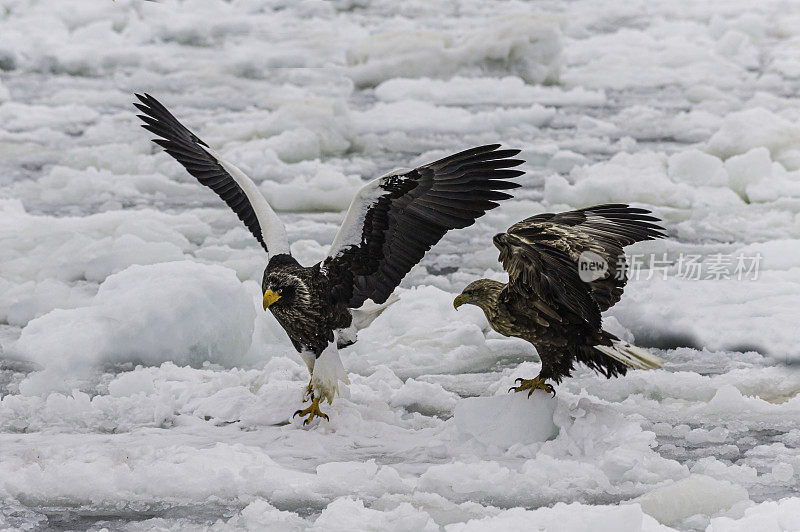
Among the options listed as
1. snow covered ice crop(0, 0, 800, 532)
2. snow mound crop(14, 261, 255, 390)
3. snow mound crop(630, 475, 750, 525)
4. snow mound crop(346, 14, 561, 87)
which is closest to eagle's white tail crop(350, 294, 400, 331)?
snow covered ice crop(0, 0, 800, 532)

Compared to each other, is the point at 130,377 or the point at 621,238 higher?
the point at 621,238

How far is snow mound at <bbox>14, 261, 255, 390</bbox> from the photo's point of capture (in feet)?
15.8

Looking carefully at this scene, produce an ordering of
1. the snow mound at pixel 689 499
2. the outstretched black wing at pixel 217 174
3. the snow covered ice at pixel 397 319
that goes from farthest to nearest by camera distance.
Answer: the outstretched black wing at pixel 217 174
the snow covered ice at pixel 397 319
the snow mound at pixel 689 499

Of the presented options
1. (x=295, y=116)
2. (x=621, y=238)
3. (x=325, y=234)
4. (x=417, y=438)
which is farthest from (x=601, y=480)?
(x=295, y=116)

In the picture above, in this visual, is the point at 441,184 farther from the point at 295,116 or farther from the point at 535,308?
the point at 295,116

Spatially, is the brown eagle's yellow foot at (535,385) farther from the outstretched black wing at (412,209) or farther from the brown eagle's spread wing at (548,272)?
the outstretched black wing at (412,209)

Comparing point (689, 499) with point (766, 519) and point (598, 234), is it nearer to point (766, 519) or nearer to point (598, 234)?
point (766, 519)

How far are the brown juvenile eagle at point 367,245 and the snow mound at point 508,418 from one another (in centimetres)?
59

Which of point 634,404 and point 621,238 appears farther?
point 634,404

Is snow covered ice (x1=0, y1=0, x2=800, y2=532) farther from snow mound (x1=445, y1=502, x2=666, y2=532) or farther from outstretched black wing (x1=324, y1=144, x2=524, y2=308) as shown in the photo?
outstretched black wing (x1=324, y1=144, x2=524, y2=308)

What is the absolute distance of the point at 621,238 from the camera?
3.96 meters

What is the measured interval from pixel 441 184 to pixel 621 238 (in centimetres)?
79

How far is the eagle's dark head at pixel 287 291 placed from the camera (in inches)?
153

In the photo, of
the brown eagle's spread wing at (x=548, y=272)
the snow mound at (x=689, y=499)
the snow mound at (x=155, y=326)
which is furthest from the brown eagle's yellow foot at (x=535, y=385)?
the snow mound at (x=155, y=326)
